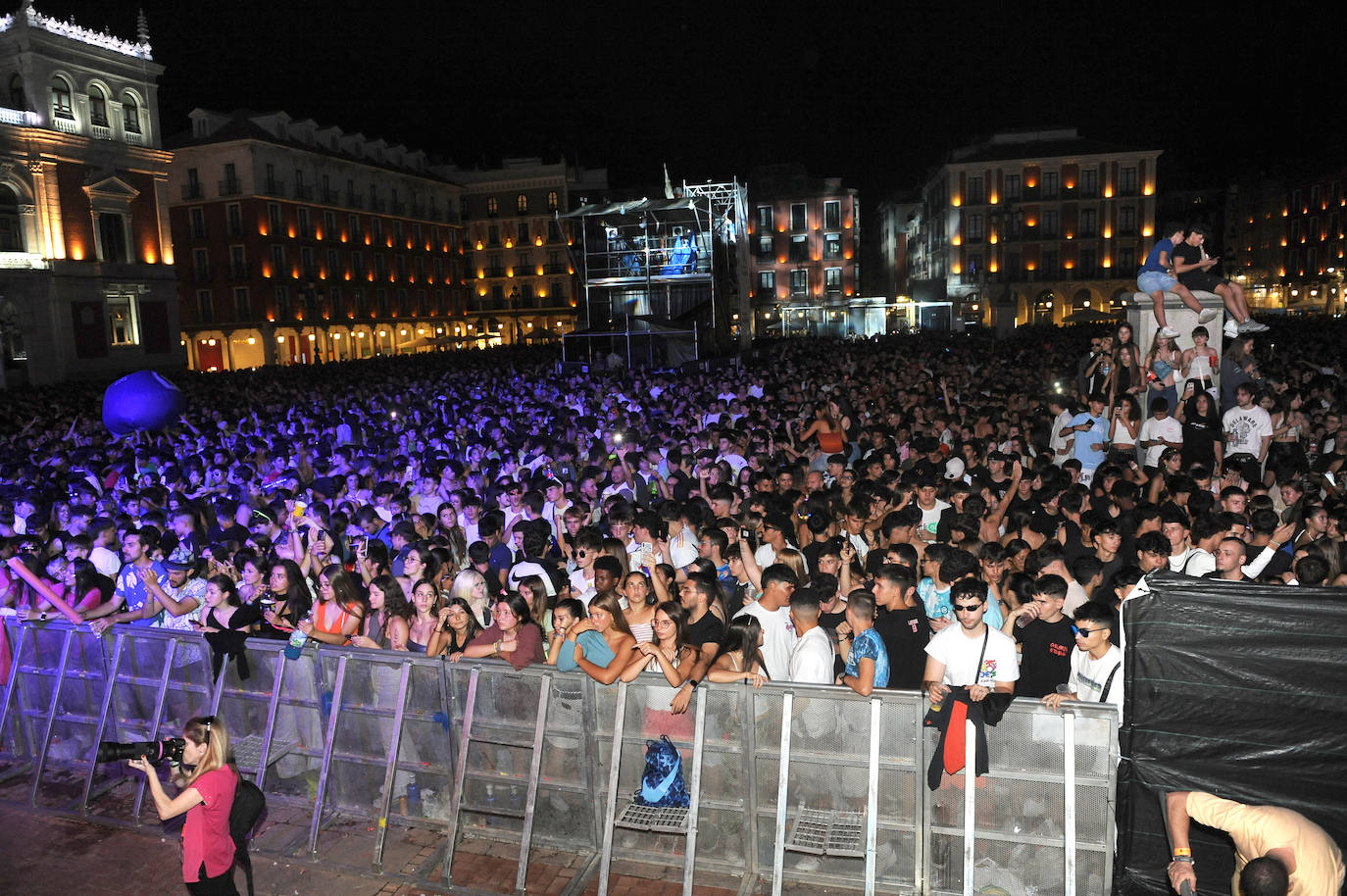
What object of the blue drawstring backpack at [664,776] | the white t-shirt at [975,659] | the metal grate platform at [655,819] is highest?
the white t-shirt at [975,659]

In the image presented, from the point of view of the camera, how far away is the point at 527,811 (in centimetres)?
511

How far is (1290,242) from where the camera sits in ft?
227

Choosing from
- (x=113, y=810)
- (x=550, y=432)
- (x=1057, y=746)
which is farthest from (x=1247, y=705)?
(x=550, y=432)

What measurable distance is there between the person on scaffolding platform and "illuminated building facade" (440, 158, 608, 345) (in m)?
63.6

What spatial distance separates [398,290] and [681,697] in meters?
59.4

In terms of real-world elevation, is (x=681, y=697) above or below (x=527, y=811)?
above

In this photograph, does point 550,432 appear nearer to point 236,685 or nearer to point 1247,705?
point 236,685

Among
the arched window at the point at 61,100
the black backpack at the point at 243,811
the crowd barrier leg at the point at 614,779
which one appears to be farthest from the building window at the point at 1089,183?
the black backpack at the point at 243,811

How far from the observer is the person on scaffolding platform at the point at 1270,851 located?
316 cm

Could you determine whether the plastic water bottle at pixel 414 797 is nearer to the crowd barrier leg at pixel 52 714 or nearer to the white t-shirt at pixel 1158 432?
the crowd barrier leg at pixel 52 714

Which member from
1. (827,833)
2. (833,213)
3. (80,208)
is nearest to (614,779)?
(827,833)

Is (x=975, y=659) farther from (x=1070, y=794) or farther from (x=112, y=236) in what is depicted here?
(x=112, y=236)

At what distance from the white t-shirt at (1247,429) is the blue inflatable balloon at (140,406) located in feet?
50.9

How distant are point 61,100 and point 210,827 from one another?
4096cm
